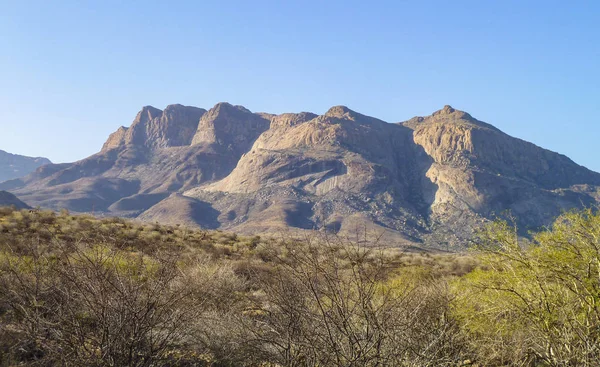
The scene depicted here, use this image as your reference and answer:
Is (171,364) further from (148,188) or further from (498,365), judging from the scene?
(148,188)

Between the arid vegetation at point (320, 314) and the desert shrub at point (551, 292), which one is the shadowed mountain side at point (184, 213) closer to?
the arid vegetation at point (320, 314)

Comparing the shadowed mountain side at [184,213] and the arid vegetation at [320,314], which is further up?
the arid vegetation at [320,314]

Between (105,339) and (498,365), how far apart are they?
28.5 ft

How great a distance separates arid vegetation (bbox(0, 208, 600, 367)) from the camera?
5797mm

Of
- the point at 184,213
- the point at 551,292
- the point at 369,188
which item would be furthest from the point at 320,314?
the point at 369,188

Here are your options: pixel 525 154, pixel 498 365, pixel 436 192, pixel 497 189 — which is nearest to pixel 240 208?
pixel 436 192

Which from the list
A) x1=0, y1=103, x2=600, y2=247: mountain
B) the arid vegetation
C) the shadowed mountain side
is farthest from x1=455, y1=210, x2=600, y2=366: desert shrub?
the shadowed mountain side

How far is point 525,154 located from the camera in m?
188

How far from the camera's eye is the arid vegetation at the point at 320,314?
580cm

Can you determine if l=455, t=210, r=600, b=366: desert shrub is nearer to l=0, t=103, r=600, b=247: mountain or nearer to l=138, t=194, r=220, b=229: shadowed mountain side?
l=0, t=103, r=600, b=247: mountain

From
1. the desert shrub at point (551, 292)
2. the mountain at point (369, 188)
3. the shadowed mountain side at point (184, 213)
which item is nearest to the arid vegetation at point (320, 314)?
the desert shrub at point (551, 292)

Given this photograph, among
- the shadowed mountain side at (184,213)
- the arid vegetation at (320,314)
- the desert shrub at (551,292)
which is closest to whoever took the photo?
the arid vegetation at (320,314)

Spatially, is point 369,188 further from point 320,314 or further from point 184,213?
point 320,314

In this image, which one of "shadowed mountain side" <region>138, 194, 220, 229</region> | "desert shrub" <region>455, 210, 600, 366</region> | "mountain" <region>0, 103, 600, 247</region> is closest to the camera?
"desert shrub" <region>455, 210, 600, 366</region>
